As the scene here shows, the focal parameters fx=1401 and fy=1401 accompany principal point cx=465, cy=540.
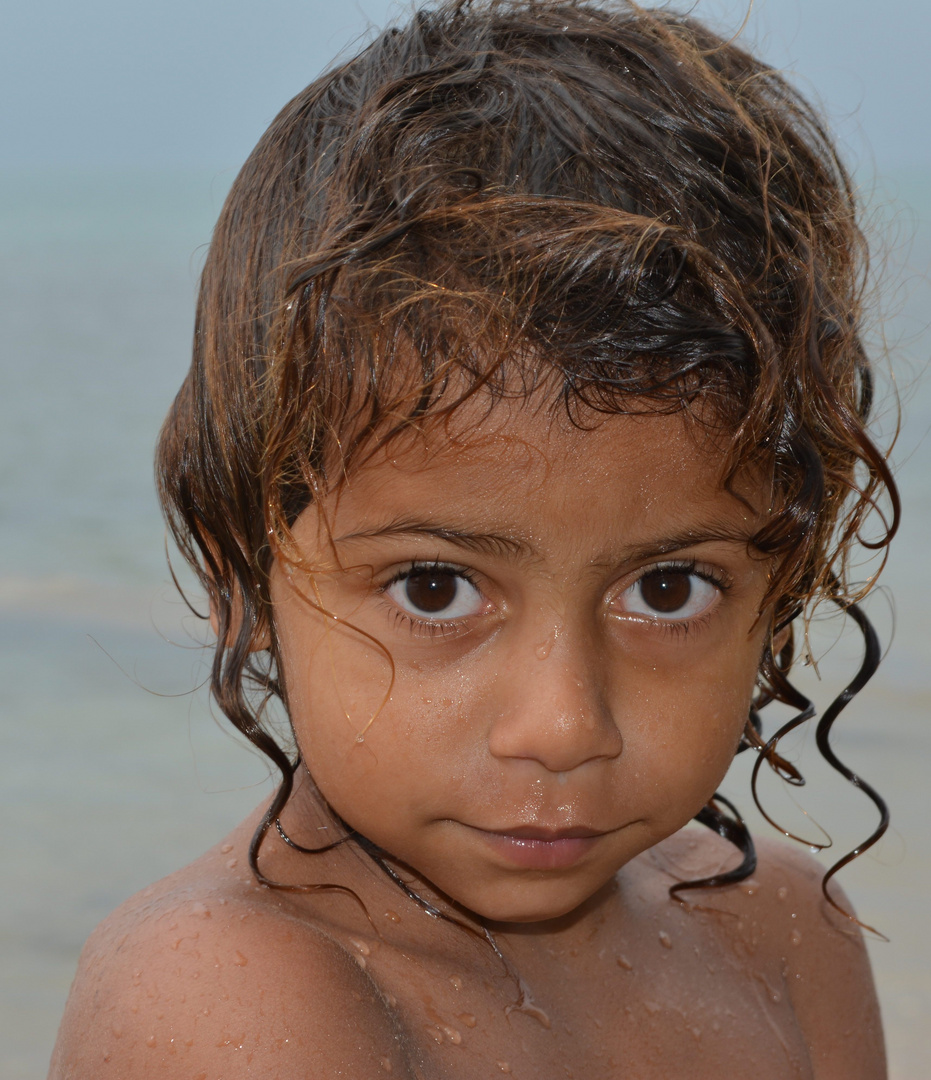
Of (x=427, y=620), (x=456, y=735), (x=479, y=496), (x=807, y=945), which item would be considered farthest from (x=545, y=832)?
(x=807, y=945)

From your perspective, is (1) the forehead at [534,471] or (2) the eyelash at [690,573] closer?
(1) the forehead at [534,471]

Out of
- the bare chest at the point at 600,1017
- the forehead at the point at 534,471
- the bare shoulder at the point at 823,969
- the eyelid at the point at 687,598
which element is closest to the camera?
the forehead at the point at 534,471

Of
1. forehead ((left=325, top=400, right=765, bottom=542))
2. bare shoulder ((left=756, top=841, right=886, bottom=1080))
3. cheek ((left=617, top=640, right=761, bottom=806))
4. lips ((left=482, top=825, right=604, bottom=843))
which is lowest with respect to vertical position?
bare shoulder ((left=756, top=841, right=886, bottom=1080))

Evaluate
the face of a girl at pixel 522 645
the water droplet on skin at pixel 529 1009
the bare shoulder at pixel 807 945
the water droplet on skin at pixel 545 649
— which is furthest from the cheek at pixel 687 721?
the bare shoulder at pixel 807 945

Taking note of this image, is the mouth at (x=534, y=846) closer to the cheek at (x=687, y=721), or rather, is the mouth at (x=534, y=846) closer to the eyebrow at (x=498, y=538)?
the cheek at (x=687, y=721)

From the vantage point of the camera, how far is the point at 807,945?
1.94 m

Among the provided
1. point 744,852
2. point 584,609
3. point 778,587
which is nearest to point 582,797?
point 584,609

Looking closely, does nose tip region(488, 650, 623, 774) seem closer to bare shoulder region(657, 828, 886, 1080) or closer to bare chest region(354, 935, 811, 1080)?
bare chest region(354, 935, 811, 1080)

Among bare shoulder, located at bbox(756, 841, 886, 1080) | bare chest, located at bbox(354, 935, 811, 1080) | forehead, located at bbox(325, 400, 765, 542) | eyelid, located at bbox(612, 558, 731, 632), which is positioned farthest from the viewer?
bare shoulder, located at bbox(756, 841, 886, 1080)

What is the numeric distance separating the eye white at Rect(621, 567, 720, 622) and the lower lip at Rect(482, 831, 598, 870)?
240 mm

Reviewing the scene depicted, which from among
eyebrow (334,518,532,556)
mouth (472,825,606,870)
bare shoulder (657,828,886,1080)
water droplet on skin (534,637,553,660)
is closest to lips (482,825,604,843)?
mouth (472,825,606,870)

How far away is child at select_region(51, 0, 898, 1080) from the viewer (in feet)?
4.28

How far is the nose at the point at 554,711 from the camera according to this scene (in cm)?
130

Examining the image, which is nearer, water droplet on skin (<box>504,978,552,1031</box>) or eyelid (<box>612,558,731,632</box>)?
eyelid (<box>612,558,731,632</box>)
